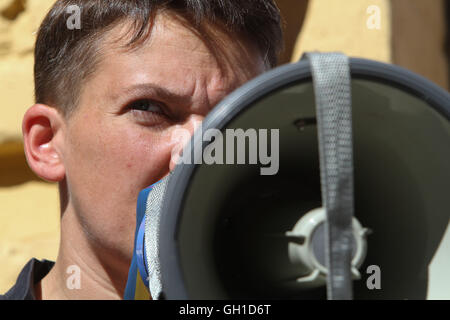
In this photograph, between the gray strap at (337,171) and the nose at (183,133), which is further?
the nose at (183,133)

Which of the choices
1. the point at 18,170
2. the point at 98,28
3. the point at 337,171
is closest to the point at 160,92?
the point at 98,28

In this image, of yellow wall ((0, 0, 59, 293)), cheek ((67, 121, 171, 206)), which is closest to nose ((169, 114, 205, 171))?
cheek ((67, 121, 171, 206))

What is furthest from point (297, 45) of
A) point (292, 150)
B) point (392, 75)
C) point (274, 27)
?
point (392, 75)

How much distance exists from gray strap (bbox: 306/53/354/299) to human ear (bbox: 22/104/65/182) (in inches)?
27.4

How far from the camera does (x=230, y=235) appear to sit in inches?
31.3

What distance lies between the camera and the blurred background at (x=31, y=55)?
6.33ft

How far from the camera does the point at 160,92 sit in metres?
1.05

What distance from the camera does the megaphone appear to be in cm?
65

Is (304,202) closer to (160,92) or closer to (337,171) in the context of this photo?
(337,171)

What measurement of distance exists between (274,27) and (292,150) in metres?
0.56

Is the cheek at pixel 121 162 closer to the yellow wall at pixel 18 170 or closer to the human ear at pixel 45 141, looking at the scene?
the human ear at pixel 45 141

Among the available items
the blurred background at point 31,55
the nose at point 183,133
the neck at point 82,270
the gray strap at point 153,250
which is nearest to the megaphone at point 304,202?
the gray strap at point 153,250

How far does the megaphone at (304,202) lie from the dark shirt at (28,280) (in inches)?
23.5
